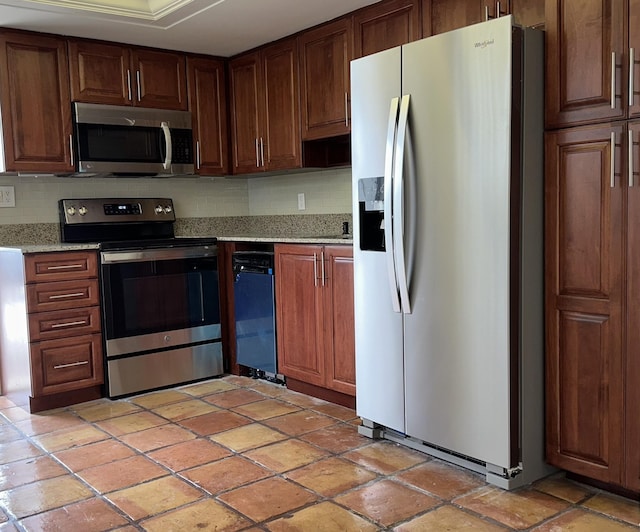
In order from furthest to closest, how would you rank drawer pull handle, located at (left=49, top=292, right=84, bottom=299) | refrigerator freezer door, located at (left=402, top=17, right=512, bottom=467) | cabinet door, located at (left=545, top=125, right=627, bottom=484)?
drawer pull handle, located at (left=49, top=292, right=84, bottom=299) < refrigerator freezer door, located at (left=402, top=17, right=512, bottom=467) < cabinet door, located at (left=545, top=125, right=627, bottom=484)

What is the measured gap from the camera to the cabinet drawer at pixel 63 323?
11.7ft

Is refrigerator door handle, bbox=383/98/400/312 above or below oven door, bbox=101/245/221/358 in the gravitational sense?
above

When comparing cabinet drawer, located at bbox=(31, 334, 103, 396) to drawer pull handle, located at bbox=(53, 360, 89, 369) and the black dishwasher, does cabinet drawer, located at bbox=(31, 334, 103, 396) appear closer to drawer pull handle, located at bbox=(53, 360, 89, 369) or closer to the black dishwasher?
drawer pull handle, located at bbox=(53, 360, 89, 369)

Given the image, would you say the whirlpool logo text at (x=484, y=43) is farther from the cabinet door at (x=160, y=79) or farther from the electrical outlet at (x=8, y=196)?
the electrical outlet at (x=8, y=196)

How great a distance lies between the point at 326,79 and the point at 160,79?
1.16m

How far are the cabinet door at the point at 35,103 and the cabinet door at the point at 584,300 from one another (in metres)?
2.81

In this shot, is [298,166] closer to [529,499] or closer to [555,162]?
[555,162]

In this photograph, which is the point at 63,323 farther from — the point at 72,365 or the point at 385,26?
the point at 385,26

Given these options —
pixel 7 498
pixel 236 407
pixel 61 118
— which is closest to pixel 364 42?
pixel 61 118

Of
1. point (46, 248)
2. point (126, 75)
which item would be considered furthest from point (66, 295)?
point (126, 75)

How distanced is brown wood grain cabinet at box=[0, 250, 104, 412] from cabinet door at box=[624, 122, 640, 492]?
2.79 meters

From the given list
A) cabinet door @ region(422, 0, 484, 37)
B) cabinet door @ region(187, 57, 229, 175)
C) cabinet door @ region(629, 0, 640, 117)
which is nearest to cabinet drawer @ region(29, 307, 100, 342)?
cabinet door @ region(187, 57, 229, 175)

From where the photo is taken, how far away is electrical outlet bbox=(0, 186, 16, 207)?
3977mm

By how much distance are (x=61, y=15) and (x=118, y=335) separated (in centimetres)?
178
